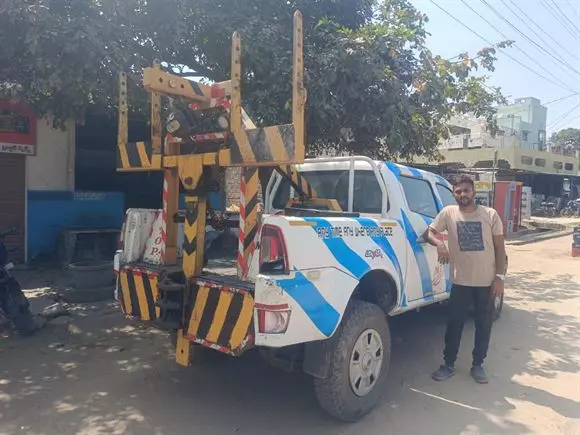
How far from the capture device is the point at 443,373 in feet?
13.9

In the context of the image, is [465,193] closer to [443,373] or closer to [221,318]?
[443,373]

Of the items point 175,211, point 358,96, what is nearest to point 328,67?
point 358,96

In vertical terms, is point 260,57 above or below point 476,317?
above

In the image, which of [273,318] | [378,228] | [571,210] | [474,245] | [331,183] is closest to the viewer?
[273,318]

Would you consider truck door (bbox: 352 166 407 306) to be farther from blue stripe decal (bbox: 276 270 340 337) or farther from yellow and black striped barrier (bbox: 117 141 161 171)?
yellow and black striped barrier (bbox: 117 141 161 171)

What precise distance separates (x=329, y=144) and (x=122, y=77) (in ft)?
15.2

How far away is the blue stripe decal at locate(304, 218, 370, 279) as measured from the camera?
316 centimetres

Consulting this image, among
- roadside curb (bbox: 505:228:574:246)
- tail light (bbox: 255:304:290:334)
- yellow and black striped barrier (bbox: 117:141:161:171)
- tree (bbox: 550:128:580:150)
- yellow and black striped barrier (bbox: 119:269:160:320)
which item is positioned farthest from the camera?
tree (bbox: 550:128:580:150)

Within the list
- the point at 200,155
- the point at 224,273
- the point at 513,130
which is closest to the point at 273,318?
the point at 224,273

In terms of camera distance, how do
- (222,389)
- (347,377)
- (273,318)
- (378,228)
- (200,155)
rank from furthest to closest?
(222,389) < (378,228) < (200,155) < (347,377) < (273,318)

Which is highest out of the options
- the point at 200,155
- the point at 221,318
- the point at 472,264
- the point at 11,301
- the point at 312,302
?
the point at 200,155

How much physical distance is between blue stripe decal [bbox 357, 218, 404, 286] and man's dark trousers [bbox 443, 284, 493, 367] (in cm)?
63

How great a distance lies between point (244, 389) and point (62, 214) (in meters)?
6.89

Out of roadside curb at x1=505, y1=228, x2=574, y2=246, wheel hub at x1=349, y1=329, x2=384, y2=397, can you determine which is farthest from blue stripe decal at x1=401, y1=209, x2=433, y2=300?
roadside curb at x1=505, y1=228, x2=574, y2=246
